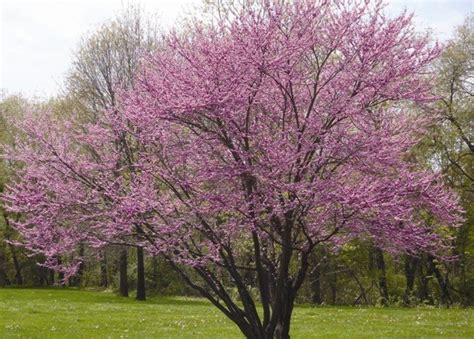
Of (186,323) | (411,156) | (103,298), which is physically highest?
(411,156)

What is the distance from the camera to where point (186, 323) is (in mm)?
15086

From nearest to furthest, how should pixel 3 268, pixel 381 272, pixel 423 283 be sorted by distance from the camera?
1. pixel 381 272
2. pixel 423 283
3. pixel 3 268

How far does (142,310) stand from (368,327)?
7.97 metres

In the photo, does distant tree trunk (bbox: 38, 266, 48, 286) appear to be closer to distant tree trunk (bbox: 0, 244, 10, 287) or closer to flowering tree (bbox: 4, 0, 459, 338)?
distant tree trunk (bbox: 0, 244, 10, 287)

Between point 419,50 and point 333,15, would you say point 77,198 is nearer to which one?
point 333,15

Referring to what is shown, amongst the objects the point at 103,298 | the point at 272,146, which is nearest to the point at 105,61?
the point at 103,298

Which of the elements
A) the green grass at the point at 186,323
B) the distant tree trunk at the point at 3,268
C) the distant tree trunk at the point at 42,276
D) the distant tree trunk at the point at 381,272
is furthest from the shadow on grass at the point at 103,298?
the distant tree trunk at the point at 42,276

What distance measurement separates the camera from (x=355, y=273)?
3128cm

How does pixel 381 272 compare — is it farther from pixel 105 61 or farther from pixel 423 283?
pixel 105 61

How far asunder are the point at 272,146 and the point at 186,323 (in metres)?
10.4

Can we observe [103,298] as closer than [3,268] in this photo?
Yes

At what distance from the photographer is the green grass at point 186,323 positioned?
42.9 feet

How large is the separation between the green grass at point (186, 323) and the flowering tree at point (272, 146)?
6.57 metres

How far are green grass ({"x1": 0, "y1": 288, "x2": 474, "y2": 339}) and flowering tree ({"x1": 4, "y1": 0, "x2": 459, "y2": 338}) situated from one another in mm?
6572
